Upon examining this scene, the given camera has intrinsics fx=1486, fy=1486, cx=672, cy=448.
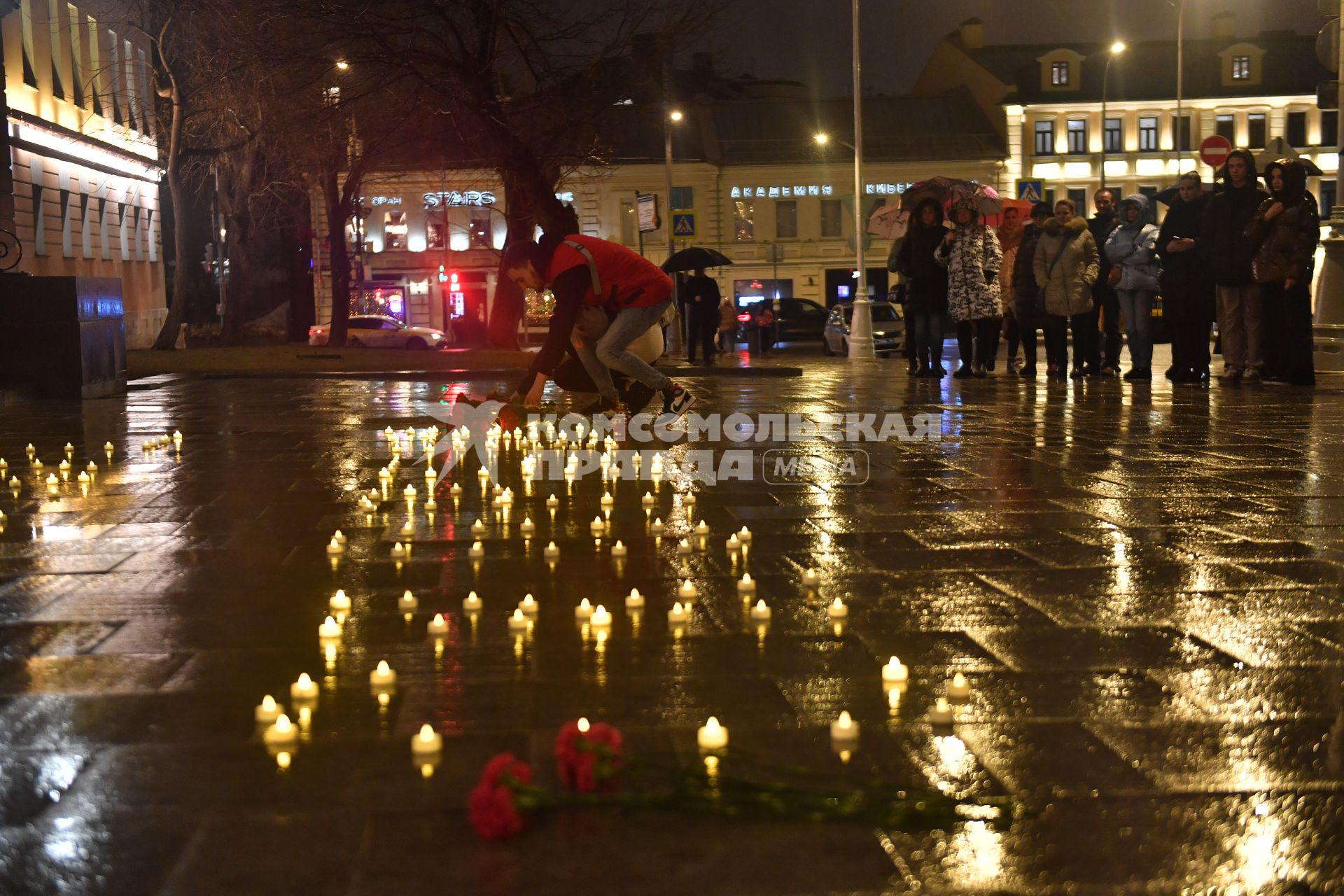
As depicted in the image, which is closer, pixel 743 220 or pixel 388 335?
pixel 388 335

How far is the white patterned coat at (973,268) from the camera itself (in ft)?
59.1

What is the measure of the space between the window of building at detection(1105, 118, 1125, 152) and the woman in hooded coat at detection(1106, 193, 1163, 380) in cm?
5099

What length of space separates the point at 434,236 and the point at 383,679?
197ft

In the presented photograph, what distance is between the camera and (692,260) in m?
34.6

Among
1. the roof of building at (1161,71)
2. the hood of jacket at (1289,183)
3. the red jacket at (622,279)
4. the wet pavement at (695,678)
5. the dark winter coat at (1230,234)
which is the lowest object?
the wet pavement at (695,678)

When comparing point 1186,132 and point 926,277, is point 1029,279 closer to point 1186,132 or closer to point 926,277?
point 926,277

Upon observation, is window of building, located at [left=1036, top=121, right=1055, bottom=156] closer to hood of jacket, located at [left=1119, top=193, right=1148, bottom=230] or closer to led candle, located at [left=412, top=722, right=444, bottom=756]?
hood of jacket, located at [left=1119, top=193, right=1148, bottom=230]

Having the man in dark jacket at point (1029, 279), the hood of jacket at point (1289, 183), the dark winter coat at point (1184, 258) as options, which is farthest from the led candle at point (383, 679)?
the man in dark jacket at point (1029, 279)

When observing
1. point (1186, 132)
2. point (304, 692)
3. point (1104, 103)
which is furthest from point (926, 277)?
point (1186, 132)

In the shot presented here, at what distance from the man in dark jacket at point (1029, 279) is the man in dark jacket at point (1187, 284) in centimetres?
159

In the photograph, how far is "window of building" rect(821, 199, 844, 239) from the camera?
62.8 m

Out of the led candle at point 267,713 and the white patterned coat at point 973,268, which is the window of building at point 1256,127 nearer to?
the white patterned coat at point 973,268

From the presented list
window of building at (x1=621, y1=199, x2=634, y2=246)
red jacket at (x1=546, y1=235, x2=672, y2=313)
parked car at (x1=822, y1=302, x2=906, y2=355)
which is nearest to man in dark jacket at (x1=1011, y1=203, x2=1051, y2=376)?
red jacket at (x1=546, y1=235, x2=672, y2=313)

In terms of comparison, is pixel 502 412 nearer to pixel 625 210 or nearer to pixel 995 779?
pixel 995 779
